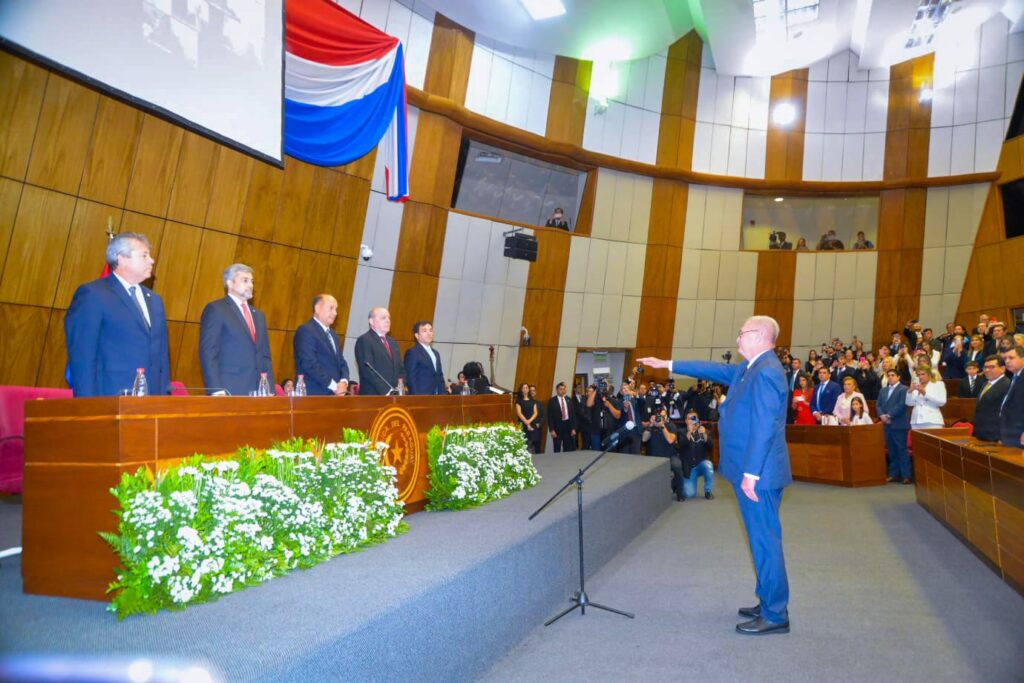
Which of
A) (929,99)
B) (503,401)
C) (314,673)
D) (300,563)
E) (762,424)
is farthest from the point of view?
(929,99)

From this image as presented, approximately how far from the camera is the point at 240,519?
8.38 feet

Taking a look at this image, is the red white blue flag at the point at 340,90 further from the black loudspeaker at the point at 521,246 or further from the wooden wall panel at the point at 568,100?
the wooden wall panel at the point at 568,100

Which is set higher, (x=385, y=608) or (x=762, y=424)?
(x=762, y=424)

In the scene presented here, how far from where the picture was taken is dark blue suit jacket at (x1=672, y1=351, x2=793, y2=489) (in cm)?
336

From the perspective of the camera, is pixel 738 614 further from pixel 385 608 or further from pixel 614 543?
pixel 385 608

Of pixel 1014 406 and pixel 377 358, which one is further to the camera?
pixel 1014 406

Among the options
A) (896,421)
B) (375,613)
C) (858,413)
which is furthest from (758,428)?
(858,413)

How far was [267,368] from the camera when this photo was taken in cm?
392

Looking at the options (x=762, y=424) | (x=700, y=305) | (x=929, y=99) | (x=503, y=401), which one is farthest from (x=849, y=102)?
(x=762, y=424)

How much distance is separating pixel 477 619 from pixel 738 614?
162cm

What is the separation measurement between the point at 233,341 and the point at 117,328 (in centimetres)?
70

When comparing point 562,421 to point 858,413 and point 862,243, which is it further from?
point 862,243

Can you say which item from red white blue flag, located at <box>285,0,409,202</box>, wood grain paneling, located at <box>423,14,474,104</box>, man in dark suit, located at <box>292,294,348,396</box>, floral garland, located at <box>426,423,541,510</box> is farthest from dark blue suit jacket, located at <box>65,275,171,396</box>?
wood grain paneling, located at <box>423,14,474,104</box>

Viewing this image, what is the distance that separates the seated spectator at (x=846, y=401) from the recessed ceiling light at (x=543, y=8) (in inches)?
263
